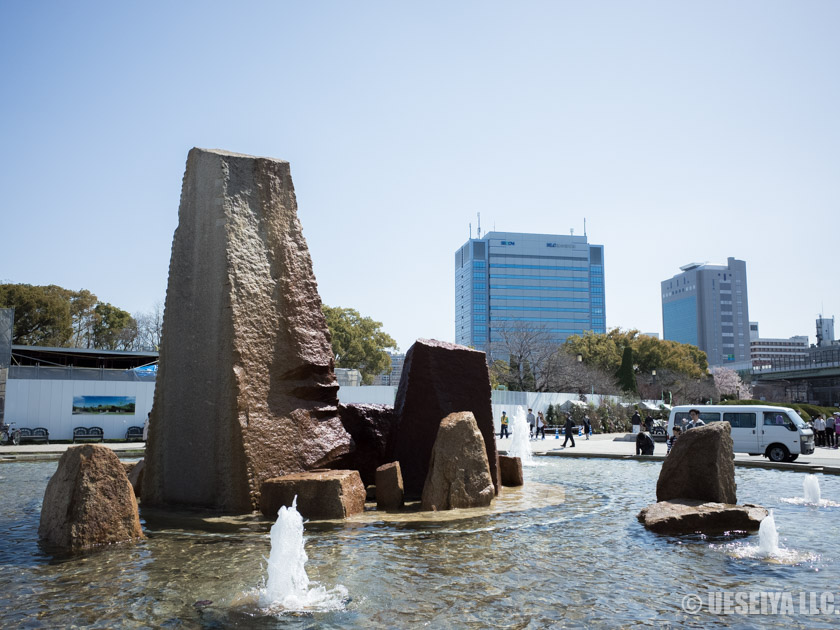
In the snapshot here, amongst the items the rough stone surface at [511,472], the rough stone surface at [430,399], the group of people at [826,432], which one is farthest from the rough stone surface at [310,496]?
the group of people at [826,432]

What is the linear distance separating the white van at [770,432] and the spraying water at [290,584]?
50.6 feet

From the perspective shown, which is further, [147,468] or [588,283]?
[588,283]

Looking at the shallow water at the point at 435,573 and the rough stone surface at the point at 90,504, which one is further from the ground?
the rough stone surface at the point at 90,504

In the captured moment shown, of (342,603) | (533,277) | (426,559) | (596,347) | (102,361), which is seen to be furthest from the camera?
(533,277)

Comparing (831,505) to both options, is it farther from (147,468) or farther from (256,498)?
(147,468)

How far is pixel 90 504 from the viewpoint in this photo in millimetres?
5969

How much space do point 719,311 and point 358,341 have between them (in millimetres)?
141141

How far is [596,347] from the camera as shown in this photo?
63844mm

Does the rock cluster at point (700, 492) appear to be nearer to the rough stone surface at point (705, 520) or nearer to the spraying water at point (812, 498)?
the rough stone surface at point (705, 520)

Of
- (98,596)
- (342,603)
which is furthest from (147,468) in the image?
(342,603)

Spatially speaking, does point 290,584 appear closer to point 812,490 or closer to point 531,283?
point 812,490

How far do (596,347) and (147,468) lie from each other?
5921 centimetres

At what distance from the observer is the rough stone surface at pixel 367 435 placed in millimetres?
9648

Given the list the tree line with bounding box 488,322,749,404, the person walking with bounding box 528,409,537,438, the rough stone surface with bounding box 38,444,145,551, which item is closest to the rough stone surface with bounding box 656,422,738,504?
the rough stone surface with bounding box 38,444,145,551
